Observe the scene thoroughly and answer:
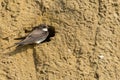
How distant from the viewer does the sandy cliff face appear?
371cm

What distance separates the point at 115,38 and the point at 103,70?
0.25m

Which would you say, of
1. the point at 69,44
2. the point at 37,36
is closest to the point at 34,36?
the point at 37,36

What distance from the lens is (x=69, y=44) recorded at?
147 inches

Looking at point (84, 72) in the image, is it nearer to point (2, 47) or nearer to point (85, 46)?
point (85, 46)

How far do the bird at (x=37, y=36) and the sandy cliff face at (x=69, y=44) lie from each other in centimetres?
5

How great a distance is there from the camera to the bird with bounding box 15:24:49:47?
3703 millimetres

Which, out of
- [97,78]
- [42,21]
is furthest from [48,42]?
[97,78]

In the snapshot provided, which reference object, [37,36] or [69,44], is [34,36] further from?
[69,44]

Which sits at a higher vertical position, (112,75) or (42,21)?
(42,21)

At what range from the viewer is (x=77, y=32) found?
3.75 metres

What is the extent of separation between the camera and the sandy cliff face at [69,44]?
12.2 feet

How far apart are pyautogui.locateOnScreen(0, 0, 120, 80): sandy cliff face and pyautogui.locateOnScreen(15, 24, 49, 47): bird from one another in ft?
0.16

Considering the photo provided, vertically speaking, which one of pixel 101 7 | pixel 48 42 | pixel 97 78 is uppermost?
pixel 101 7

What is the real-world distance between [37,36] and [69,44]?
0.81 ft
